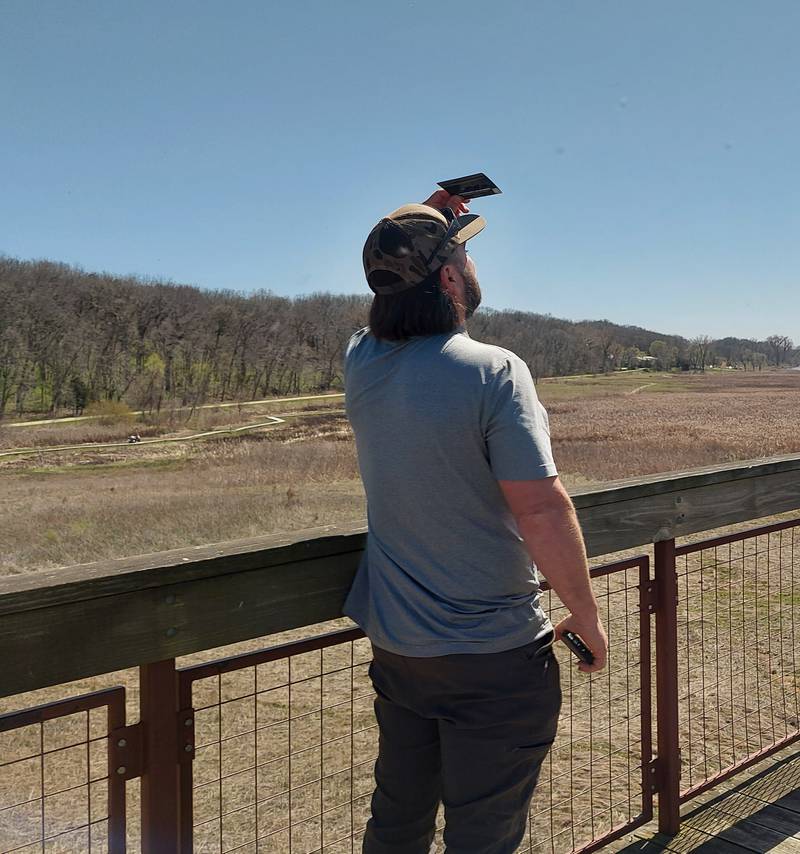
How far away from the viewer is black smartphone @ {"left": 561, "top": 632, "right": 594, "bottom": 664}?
1.57m

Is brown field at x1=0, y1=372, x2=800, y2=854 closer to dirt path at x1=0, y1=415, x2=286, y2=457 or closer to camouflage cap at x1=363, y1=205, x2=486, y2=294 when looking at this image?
camouflage cap at x1=363, y1=205, x2=486, y2=294

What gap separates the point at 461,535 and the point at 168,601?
0.54m

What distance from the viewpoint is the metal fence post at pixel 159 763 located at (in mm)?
1512

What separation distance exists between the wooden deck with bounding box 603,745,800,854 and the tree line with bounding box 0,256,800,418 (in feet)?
196

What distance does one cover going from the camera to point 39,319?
68375 mm

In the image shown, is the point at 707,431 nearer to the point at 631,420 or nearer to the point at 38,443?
the point at 631,420

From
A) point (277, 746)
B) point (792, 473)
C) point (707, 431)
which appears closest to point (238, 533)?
point (277, 746)

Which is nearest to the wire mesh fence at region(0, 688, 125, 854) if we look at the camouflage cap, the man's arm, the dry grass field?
the man's arm

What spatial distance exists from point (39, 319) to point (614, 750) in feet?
236

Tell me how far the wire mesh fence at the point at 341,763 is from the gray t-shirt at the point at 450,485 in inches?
14.3

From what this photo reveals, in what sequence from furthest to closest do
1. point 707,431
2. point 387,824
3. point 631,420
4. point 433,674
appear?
point 631,420
point 707,431
point 387,824
point 433,674

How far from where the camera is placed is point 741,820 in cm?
247

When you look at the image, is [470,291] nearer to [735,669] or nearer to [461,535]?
[461,535]

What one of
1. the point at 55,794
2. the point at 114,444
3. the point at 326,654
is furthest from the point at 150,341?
the point at 55,794
